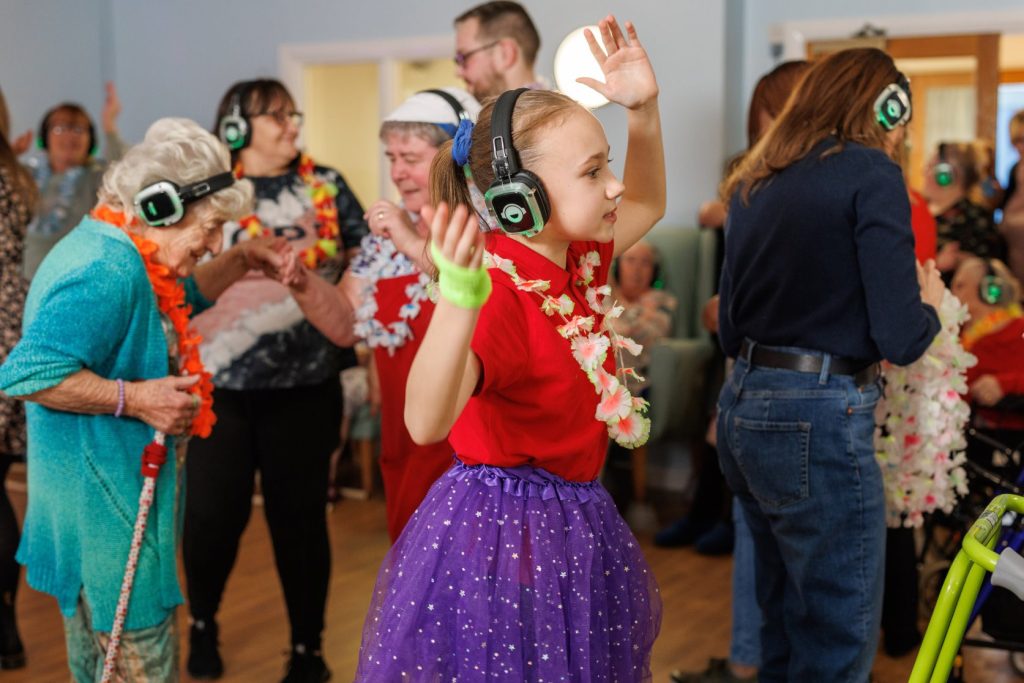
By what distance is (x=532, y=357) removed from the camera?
1.74m

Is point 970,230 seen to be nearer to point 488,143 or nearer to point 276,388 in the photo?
point 276,388

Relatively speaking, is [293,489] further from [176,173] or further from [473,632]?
[473,632]

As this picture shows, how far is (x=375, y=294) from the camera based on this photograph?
2742 millimetres

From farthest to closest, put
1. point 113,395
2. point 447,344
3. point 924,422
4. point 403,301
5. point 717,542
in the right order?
point 717,542
point 924,422
point 403,301
point 113,395
point 447,344

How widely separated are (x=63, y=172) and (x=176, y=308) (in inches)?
158

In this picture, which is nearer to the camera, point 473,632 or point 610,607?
point 473,632

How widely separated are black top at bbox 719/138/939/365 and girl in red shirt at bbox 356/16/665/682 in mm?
708

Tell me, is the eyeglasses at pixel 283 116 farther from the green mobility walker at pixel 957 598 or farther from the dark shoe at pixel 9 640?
the green mobility walker at pixel 957 598

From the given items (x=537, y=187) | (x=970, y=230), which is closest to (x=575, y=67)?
(x=970, y=230)

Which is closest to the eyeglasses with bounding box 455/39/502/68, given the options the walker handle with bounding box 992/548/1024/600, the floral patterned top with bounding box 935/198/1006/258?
the walker handle with bounding box 992/548/1024/600

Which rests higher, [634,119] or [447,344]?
[634,119]

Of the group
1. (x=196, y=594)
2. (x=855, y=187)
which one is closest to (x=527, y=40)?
(x=855, y=187)

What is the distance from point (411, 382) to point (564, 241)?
17.5 inches

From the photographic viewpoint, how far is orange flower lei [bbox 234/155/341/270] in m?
3.26
